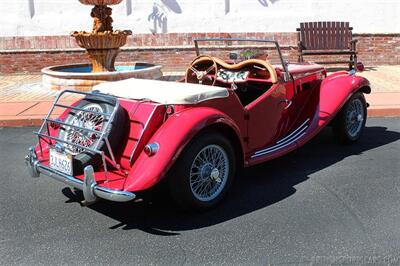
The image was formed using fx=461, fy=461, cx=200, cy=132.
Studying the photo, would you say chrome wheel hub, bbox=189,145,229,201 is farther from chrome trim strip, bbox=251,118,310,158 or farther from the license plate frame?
the license plate frame

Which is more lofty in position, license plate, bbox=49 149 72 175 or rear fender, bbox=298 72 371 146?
rear fender, bbox=298 72 371 146

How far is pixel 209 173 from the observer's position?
12.3 ft

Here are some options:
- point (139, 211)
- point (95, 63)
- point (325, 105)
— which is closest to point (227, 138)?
point (139, 211)

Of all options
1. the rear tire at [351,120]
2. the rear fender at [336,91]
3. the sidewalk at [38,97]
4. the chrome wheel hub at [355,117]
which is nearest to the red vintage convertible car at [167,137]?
the rear fender at [336,91]

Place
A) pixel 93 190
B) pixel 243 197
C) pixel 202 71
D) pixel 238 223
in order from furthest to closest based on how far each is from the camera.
Answer: pixel 202 71, pixel 243 197, pixel 238 223, pixel 93 190

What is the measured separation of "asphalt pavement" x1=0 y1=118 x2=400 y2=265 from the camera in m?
3.13

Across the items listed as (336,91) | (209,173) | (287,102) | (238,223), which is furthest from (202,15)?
(238,223)

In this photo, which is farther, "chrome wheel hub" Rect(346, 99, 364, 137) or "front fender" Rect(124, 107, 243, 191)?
"chrome wheel hub" Rect(346, 99, 364, 137)

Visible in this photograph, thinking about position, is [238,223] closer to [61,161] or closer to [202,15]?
[61,161]

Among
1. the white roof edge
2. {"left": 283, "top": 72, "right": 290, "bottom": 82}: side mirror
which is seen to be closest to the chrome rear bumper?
the white roof edge

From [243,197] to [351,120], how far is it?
83.4 inches

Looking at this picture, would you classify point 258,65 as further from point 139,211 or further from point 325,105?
point 139,211

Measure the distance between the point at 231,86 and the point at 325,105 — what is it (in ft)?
3.82

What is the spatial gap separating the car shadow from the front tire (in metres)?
0.12
